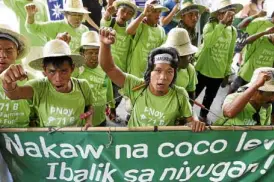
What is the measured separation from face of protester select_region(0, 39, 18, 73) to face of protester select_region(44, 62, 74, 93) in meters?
0.28

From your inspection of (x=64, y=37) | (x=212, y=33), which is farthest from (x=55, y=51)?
(x=212, y=33)

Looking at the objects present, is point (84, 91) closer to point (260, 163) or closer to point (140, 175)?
point (140, 175)

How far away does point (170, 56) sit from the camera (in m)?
2.89

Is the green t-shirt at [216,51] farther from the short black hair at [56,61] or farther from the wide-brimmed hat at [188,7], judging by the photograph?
the short black hair at [56,61]

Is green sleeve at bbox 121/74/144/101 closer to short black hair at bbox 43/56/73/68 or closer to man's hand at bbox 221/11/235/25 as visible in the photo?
short black hair at bbox 43/56/73/68

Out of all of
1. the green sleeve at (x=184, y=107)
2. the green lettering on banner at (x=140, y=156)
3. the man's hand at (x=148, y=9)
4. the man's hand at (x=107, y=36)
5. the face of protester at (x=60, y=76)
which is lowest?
the green lettering on banner at (x=140, y=156)

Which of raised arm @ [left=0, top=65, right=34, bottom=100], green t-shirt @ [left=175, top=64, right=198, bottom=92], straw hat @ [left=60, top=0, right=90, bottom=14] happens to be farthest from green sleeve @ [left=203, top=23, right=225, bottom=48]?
raised arm @ [left=0, top=65, right=34, bottom=100]

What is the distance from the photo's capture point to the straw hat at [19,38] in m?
2.94

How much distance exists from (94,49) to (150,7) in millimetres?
971

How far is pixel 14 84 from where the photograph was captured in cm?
254

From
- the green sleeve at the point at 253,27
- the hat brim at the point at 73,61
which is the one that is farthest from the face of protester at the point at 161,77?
the green sleeve at the point at 253,27

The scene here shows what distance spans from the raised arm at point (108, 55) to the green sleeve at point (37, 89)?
0.45 m

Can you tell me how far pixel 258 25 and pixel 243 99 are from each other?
2.29m

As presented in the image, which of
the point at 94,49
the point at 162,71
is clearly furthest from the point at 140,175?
the point at 94,49
